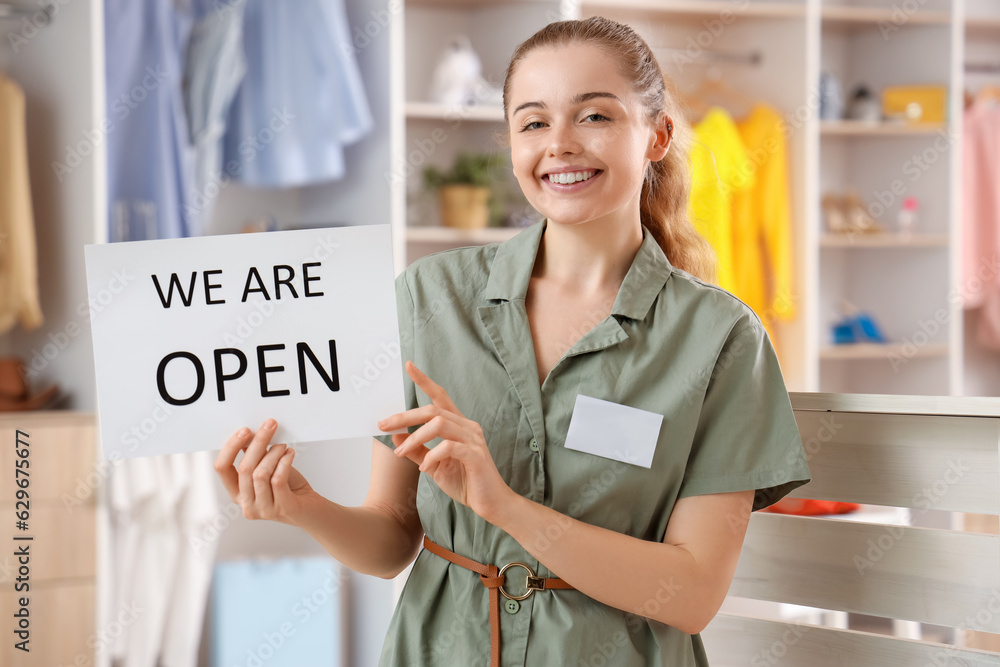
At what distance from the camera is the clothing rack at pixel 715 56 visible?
149 inches

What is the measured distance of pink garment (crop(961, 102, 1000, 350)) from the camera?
152 inches

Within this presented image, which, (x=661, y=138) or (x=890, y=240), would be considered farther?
(x=890, y=240)

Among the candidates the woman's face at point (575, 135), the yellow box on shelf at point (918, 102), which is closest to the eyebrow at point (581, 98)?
the woman's face at point (575, 135)

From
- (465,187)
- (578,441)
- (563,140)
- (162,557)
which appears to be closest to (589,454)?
(578,441)

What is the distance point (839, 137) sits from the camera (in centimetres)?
423

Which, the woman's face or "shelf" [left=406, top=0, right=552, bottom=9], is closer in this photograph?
the woman's face

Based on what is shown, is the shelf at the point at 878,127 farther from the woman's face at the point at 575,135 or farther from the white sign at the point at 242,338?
the white sign at the point at 242,338

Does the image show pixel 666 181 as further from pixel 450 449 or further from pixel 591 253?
pixel 450 449

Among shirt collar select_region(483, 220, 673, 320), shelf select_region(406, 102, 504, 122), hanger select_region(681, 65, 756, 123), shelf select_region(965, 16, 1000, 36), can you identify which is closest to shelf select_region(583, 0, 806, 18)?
hanger select_region(681, 65, 756, 123)

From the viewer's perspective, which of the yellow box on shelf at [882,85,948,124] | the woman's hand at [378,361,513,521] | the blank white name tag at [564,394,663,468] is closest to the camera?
the woman's hand at [378,361,513,521]

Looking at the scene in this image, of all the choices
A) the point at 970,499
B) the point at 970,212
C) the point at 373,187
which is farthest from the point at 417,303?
the point at 970,212

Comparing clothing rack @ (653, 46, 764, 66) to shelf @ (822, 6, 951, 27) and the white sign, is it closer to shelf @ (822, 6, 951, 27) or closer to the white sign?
shelf @ (822, 6, 951, 27)

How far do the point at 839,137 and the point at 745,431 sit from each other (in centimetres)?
349

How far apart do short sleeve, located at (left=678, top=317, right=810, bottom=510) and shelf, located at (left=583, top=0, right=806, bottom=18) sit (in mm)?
2653
